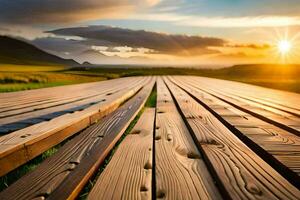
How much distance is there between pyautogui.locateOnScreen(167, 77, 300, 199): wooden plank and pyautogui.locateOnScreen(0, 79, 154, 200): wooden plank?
0.64m

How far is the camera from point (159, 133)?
8.25 feet

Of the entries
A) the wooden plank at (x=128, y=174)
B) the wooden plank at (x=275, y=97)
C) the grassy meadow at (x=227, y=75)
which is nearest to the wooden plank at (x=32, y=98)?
the wooden plank at (x=128, y=174)

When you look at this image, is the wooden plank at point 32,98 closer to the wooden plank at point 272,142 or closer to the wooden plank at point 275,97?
the wooden plank at point 272,142

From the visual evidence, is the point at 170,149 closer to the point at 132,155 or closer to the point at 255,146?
the point at 132,155

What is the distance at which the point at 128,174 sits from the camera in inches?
61.9

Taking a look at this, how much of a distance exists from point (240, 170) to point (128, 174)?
0.56 metres

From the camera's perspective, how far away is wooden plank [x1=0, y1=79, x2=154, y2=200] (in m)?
1.36

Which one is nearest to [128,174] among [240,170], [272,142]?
[240,170]

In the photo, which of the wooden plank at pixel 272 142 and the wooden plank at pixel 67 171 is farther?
the wooden plank at pixel 272 142

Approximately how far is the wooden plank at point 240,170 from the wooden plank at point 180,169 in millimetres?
61

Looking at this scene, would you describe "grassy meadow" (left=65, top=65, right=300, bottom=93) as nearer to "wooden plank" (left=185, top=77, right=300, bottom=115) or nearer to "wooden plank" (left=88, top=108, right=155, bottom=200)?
"wooden plank" (left=185, top=77, right=300, bottom=115)

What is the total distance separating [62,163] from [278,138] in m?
1.47

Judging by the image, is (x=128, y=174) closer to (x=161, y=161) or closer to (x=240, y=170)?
(x=161, y=161)

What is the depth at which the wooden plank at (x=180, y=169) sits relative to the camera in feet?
4.44
